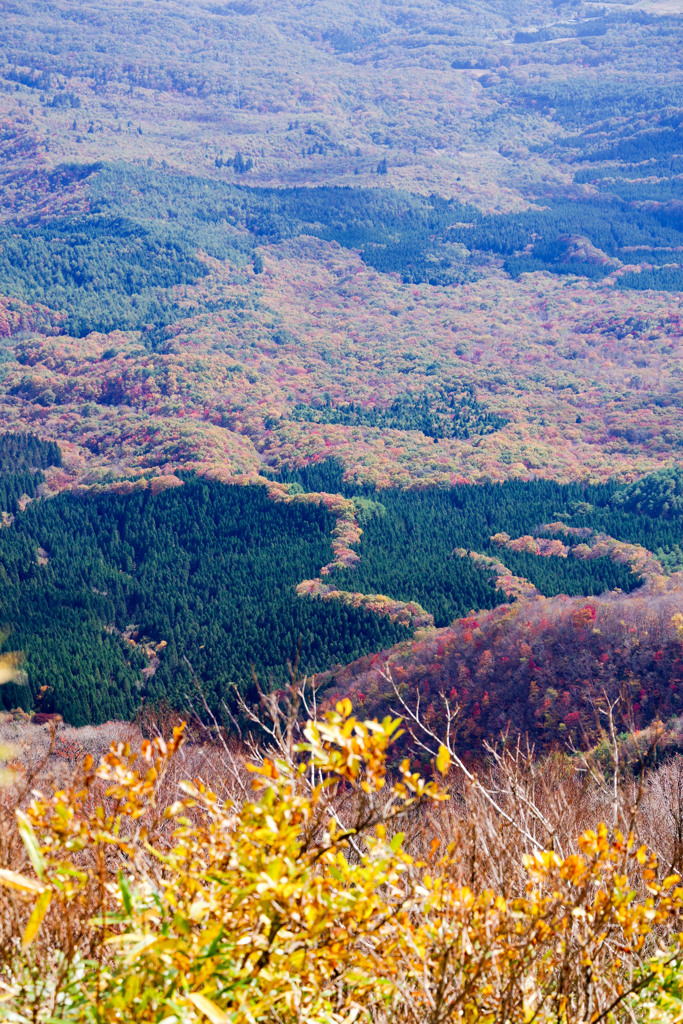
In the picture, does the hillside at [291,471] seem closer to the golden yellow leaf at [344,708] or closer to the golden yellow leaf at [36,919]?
the golden yellow leaf at [344,708]

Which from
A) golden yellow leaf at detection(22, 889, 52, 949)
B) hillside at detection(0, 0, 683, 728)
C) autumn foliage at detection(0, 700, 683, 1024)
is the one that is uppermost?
golden yellow leaf at detection(22, 889, 52, 949)

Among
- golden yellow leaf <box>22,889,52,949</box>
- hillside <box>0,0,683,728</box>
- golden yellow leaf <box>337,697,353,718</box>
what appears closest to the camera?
golden yellow leaf <box>22,889,52,949</box>

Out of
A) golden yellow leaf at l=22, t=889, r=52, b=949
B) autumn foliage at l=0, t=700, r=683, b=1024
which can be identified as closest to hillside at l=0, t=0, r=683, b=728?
autumn foliage at l=0, t=700, r=683, b=1024

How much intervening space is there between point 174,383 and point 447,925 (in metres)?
155

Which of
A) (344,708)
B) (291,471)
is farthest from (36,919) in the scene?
(291,471)

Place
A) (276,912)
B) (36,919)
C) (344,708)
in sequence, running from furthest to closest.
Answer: (344,708) < (276,912) < (36,919)

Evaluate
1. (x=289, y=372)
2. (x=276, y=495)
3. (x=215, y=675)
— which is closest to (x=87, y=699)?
(x=215, y=675)

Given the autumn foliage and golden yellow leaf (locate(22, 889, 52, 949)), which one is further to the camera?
the autumn foliage

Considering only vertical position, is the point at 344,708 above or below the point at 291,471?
above

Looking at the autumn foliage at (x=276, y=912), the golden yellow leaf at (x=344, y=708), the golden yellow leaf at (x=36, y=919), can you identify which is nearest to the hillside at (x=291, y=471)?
the autumn foliage at (x=276, y=912)

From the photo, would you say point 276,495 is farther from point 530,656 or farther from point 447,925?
point 447,925

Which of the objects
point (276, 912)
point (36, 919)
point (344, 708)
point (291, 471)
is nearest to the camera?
point (36, 919)

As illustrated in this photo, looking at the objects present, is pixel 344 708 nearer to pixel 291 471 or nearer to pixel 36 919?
pixel 36 919

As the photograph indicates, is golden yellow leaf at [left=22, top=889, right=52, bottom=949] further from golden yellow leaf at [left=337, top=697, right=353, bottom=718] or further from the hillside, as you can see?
the hillside
